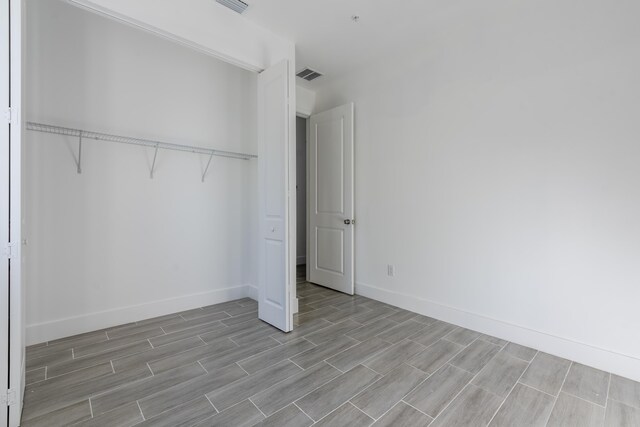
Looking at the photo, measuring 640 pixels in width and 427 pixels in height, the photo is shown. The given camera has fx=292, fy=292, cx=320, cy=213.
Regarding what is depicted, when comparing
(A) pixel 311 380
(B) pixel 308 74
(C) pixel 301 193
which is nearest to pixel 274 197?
(A) pixel 311 380

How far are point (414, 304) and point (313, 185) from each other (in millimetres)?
2171

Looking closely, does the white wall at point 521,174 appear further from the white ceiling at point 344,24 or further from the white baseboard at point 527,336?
the white ceiling at point 344,24

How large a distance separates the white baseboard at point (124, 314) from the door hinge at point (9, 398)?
1.22 meters

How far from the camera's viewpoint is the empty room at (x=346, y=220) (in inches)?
71.7

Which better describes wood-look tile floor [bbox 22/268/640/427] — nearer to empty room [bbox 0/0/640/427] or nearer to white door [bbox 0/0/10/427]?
empty room [bbox 0/0/640/427]

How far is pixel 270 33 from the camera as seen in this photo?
9.77ft

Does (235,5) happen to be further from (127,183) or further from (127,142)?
(127,183)

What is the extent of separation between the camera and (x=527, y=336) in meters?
2.52

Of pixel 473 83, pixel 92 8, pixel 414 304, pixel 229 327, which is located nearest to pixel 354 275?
pixel 414 304


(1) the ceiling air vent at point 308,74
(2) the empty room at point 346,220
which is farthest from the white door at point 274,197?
(1) the ceiling air vent at point 308,74

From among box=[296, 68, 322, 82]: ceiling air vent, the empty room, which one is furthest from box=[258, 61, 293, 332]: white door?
box=[296, 68, 322, 82]: ceiling air vent

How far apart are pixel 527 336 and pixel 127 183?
4008 millimetres

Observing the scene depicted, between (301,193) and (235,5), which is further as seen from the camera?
(301,193)

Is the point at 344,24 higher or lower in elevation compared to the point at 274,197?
higher
